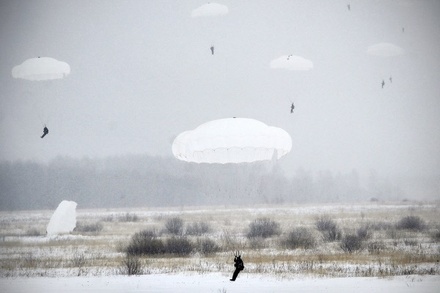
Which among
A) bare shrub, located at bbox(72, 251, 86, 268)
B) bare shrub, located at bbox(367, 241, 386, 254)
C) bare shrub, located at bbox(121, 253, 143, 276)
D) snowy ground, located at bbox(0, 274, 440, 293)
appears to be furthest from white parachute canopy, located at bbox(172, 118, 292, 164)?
snowy ground, located at bbox(0, 274, 440, 293)

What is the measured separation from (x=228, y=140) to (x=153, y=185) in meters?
124

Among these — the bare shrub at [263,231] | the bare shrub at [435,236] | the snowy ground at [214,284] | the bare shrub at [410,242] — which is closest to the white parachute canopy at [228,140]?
the bare shrub at [410,242]

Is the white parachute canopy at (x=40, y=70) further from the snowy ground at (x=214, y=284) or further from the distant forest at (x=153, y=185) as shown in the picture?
the distant forest at (x=153, y=185)

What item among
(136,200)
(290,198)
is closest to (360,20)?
(290,198)

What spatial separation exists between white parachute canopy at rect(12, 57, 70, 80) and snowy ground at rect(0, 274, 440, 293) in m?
23.2

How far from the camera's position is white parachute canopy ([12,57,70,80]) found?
42.3 m

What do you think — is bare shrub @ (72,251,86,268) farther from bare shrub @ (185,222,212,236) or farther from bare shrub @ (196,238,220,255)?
bare shrub @ (185,222,212,236)

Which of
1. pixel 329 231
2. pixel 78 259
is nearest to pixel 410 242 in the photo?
pixel 329 231

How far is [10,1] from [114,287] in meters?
191

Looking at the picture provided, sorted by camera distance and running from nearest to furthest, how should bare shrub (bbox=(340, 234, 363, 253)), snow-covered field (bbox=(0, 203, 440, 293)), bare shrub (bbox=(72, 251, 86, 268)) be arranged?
1. snow-covered field (bbox=(0, 203, 440, 293))
2. bare shrub (bbox=(72, 251, 86, 268))
3. bare shrub (bbox=(340, 234, 363, 253))

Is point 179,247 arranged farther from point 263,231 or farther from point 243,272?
point 263,231

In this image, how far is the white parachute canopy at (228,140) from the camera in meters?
27.4

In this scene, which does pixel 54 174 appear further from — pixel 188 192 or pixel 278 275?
pixel 278 275

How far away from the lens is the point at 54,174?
150625 mm
